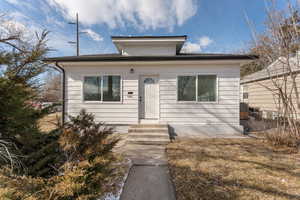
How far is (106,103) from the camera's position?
19.0 ft

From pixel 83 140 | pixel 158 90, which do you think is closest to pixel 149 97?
pixel 158 90

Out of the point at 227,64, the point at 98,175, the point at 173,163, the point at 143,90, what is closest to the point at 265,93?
the point at 227,64

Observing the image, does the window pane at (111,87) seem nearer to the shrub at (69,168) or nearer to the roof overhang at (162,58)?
the roof overhang at (162,58)

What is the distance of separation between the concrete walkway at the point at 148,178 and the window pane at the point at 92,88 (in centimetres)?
316

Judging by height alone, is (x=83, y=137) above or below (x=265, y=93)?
below

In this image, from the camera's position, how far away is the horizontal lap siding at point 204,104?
217 inches

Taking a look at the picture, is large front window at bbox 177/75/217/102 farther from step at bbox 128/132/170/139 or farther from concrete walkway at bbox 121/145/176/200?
concrete walkway at bbox 121/145/176/200

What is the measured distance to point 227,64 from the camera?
5484 mm

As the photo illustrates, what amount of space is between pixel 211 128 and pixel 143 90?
337cm

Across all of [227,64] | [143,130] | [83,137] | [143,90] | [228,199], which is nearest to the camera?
[83,137]

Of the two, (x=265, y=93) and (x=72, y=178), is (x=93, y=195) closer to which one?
(x=72, y=178)

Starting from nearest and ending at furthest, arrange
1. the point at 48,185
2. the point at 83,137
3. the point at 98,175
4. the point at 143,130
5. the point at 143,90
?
1. the point at 48,185
2. the point at 98,175
3. the point at 83,137
4. the point at 143,130
5. the point at 143,90

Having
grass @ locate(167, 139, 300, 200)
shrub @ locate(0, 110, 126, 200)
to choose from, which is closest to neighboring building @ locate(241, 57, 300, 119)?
grass @ locate(167, 139, 300, 200)

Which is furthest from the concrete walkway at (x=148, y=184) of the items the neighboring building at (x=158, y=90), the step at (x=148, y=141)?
the neighboring building at (x=158, y=90)
